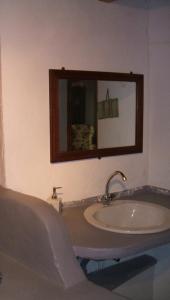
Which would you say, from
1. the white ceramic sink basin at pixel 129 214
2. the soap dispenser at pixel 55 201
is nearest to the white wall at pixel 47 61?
the soap dispenser at pixel 55 201

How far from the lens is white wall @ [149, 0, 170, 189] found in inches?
83.2

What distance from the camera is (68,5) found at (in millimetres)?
1842

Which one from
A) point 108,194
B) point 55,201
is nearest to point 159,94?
point 108,194

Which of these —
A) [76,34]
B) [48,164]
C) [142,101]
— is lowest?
[48,164]

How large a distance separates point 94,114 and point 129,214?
1.93ft

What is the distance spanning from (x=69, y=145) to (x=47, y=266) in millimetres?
778

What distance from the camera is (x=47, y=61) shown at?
5.89 feet

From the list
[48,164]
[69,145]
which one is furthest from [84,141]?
[48,164]

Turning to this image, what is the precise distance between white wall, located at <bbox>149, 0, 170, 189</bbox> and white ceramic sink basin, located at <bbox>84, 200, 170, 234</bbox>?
0.30 meters

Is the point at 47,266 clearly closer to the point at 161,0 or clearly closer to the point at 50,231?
the point at 50,231

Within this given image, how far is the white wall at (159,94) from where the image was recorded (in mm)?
2113

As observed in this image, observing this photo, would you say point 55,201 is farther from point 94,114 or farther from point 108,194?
point 94,114

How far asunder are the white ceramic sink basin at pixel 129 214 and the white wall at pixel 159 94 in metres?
0.30

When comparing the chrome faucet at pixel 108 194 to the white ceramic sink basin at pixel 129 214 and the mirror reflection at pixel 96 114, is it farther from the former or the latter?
the mirror reflection at pixel 96 114
